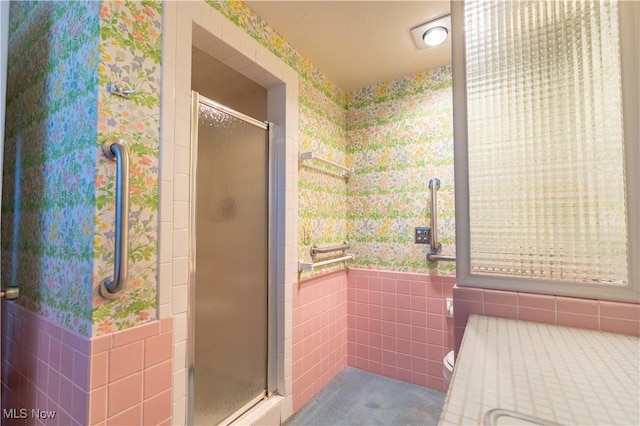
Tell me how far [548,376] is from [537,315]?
1.12 ft

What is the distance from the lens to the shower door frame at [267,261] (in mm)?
1247

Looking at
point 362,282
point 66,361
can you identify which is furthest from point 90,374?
point 362,282

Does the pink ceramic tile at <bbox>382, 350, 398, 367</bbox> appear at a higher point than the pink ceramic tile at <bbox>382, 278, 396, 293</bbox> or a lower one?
lower

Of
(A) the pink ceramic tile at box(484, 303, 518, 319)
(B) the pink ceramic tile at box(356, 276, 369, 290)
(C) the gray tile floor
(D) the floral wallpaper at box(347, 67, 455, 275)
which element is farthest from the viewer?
(B) the pink ceramic tile at box(356, 276, 369, 290)

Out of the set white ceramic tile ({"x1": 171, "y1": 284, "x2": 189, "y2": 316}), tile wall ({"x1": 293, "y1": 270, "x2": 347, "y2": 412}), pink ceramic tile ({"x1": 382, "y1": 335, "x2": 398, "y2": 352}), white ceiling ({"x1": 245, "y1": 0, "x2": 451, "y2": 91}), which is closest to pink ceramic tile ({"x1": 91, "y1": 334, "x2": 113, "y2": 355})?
white ceramic tile ({"x1": 171, "y1": 284, "x2": 189, "y2": 316})

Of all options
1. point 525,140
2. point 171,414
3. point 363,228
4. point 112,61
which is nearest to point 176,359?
point 171,414

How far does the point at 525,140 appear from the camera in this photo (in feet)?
2.79

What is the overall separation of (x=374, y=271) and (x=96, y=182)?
1.88 metres

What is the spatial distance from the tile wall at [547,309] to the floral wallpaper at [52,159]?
120 centimetres

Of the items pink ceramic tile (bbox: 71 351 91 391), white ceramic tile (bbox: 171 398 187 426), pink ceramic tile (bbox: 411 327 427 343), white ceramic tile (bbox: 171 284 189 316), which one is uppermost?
white ceramic tile (bbox: 171 284 189 316)

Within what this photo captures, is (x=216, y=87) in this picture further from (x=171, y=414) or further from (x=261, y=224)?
(x=171, y=414)

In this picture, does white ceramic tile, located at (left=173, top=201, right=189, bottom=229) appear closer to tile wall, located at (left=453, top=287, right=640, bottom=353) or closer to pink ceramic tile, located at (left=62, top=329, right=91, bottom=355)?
pink ceramic tile, located at (left=62, top=329, right=91, bottom=355)

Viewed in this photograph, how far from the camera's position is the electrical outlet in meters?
2.10

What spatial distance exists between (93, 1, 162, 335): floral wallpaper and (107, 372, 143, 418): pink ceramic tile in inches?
7.2
